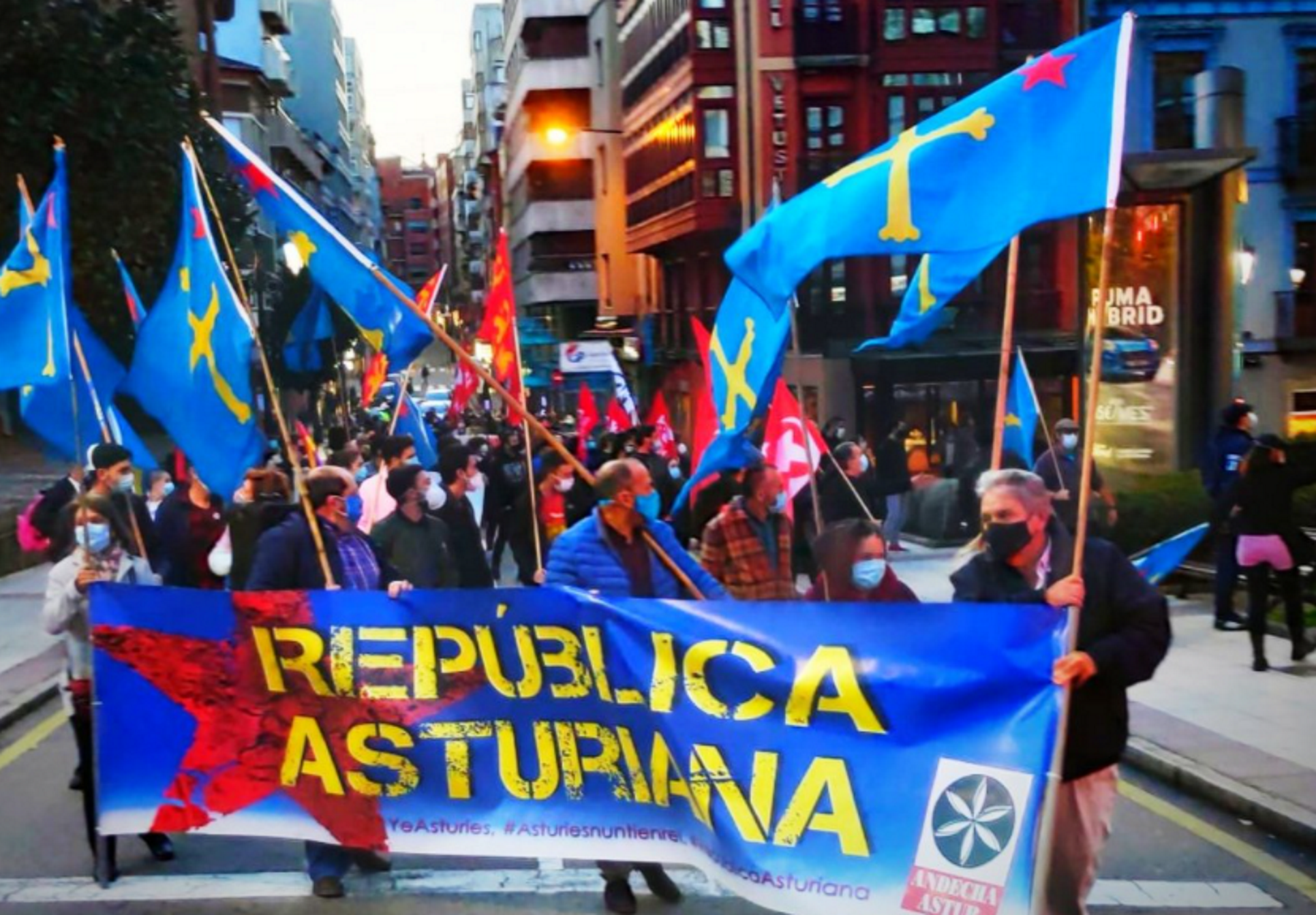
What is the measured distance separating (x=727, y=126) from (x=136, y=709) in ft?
108

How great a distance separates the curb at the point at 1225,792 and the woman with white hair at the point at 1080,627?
2273 millimetres

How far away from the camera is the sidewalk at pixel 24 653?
34.8 feet

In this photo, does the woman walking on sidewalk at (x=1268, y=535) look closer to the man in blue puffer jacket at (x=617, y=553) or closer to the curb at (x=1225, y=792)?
the curb at (x=1225, y=792)

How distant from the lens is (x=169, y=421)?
7043 mm

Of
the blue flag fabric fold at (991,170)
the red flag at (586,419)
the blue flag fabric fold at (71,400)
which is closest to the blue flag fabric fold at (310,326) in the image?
the blue flag fabric fold at (71,400)

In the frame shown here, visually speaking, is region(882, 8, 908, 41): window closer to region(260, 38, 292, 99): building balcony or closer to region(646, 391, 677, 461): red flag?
region(646, 391, 677, 461): red flag

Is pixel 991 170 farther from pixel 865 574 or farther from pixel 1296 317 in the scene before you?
pixel 1296 317

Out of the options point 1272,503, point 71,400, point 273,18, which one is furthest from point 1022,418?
point 273,18

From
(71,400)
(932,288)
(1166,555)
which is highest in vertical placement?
(932,288)

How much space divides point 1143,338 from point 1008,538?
1118 cm

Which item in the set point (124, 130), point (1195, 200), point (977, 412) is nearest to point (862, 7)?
point (977, 412)

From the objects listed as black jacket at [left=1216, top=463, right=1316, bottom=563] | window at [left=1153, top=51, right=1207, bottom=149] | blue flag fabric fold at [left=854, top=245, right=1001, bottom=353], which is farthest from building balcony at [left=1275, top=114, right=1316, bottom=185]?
blue flag fabric fold at [left=854, top=245, right=1001, bottom=353]

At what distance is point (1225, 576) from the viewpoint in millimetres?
11812

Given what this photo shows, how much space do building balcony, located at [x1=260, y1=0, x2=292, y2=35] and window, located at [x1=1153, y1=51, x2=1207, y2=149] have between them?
50.8 m
